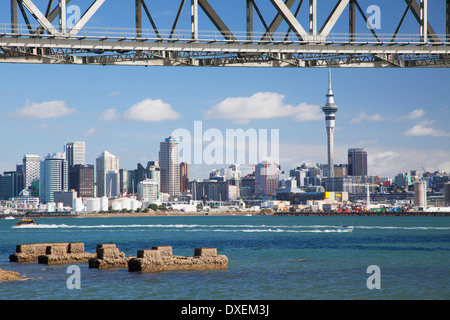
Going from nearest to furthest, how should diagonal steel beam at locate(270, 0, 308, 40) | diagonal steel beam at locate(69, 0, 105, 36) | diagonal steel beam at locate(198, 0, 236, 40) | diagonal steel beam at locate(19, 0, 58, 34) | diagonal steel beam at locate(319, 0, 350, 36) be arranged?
diagonal steel beam at locate(69, 0, 105, 36) < diagonal steel beam at locate(19, 0, 58, 34) < diagonal steel beam at locate(270, 0, 308, 40) < diagonal steel beam at locate(198, 0, 236, 40) < diagonal steel beam at locate(319, 0, 350, 36)

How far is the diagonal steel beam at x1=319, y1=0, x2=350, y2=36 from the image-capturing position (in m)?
30.4

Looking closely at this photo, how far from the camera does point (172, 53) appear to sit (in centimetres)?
3108

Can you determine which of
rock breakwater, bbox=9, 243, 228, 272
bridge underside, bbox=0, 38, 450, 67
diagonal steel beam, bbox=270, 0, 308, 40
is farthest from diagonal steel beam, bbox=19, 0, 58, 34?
rock breakwater, bbox=9, 243, 228, 272

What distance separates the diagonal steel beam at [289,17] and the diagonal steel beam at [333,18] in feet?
3.26

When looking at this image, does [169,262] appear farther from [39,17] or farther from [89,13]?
[39,17]

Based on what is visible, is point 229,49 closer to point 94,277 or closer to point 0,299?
point 94,277

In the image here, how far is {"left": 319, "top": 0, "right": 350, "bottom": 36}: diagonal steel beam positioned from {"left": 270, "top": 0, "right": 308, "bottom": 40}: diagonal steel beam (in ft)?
3.26

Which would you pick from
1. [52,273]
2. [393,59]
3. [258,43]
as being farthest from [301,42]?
[52,273]

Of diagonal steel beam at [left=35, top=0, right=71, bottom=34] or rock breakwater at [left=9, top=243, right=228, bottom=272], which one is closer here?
diagonal steel beam at [left=35, top=0, right=71, bottom=34]

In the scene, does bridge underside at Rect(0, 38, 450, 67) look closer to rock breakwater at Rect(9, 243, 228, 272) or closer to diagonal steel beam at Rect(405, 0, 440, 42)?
diagonal steel beam at Rect(405, 0, 440, 42)

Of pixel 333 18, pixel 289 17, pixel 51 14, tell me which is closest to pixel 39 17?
pixel 51 14

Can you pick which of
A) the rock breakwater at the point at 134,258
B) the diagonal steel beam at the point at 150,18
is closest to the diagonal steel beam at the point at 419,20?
the diagonal steel beam at the point at 150,18

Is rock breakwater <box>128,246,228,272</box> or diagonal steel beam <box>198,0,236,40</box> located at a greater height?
diagonal steel beam <box>198,0,236,40</box>
